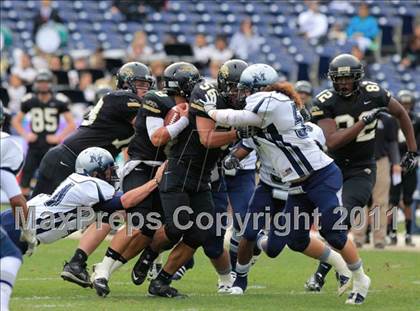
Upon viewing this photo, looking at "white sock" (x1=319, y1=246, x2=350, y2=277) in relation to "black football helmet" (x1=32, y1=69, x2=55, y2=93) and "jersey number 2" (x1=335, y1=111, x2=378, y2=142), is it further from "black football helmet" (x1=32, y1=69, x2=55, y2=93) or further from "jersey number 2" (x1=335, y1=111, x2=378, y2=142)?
"black football helmet" (x1=32, y1=69, x2=55, y2=93)

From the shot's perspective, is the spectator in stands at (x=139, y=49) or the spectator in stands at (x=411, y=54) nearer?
the spectator in stands at (x=411, y=54)

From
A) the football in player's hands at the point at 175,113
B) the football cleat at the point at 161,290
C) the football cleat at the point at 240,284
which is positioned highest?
the football in player's hands at the point at 175,113

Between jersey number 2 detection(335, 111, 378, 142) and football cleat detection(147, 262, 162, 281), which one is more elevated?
jersey number 2 detection(335, 111, 378, 142)

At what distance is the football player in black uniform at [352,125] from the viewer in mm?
8891

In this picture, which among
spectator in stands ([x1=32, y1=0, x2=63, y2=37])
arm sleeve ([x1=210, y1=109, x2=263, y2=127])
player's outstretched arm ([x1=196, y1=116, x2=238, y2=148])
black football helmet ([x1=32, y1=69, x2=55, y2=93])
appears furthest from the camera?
spectator in stands ([x1=32, y1=0, x2=63, y2=37])

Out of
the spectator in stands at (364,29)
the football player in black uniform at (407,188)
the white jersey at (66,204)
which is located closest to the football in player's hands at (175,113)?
the white jersey at (66,204)

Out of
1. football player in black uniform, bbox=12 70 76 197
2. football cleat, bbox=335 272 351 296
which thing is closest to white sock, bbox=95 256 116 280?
football cleat, bbox=335 272 351 296

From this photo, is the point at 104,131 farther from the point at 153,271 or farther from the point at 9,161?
the point at 9,161

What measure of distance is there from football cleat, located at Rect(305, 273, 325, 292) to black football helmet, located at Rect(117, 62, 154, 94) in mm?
2016

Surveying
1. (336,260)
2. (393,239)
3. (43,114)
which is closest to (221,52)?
(43,114)

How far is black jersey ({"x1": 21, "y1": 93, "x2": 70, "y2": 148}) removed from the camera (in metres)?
14.2

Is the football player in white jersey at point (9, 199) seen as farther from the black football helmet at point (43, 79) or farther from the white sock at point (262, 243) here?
the black football helmet at point (43, 79)

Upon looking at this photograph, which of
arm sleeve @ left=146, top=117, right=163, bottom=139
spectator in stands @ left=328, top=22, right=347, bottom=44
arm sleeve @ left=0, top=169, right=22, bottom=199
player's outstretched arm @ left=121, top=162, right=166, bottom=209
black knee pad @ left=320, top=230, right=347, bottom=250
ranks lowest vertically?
spectator in stands @ left=328, top=22, right=347, bottom=44

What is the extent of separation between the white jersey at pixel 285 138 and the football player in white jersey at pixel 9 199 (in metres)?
1.88
